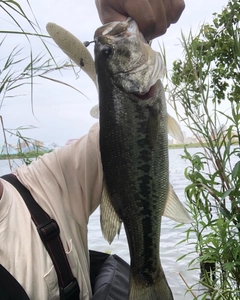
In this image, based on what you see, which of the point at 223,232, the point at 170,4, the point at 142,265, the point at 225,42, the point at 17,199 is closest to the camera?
the point at 170,4

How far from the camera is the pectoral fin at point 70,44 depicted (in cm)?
117

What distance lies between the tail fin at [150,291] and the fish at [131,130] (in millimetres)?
25

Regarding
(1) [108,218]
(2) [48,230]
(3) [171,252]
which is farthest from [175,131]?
(3) [171,252]

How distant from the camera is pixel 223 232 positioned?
260 centimetres

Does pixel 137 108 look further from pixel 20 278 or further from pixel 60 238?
pixel 20 278

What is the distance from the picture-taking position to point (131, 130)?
1.34 m

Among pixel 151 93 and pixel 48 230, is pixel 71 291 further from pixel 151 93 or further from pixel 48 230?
pixel 151 93

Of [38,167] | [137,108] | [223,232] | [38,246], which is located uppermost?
[137,108]

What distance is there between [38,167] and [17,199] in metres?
0.18

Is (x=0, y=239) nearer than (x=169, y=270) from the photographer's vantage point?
Yes

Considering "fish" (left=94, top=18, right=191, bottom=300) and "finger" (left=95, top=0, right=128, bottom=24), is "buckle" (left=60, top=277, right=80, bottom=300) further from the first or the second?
"finger" (left=95, top=0, right=128, bottom=24)

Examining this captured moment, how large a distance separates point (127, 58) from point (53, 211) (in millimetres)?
770

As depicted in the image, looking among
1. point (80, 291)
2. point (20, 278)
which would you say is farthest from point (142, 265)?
point (20, 278)

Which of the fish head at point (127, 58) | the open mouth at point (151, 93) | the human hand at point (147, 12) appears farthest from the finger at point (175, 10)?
the open mouth at point (151, 93)
